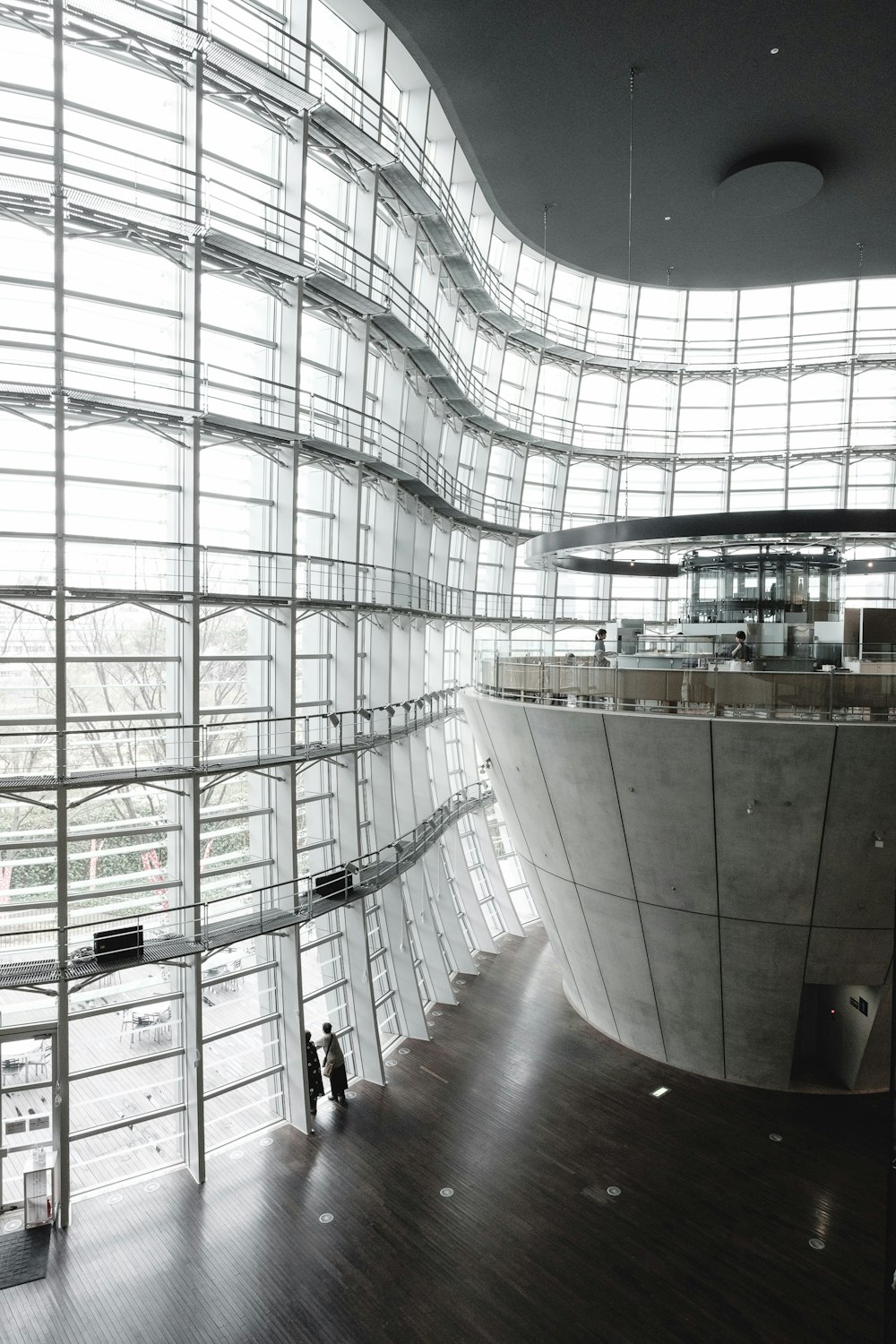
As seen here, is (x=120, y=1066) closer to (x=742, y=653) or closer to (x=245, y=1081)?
(x=245, y=1081)

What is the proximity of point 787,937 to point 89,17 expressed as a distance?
16379 millimetres

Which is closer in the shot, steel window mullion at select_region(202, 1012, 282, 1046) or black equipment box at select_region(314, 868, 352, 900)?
steel window mullion at select_region(202, 1012, 282, 1046)

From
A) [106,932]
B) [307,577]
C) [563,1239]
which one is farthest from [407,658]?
[563,1239]

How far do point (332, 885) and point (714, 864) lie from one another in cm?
640

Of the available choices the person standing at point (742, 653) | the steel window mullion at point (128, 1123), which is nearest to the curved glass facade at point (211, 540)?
the steel window mullion at point (128, 1123)

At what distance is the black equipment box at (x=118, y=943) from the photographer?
1073 cm

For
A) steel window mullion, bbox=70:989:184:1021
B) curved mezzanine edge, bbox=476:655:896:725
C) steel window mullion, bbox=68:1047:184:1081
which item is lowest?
steel window mullion, bbox=68:1047:184:1081

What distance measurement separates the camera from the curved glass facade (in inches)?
428

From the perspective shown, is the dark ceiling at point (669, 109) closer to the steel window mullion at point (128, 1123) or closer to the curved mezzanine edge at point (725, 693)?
the curved mezzanine edge at point (725, 693)

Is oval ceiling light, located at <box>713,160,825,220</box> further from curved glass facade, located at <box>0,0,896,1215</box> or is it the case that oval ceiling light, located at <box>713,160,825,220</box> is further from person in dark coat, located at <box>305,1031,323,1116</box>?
person in dark coat, located at <box>305,1031,323,1116</box>

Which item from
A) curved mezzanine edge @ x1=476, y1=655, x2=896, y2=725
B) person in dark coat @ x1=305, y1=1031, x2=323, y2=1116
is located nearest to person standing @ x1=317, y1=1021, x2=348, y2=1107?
person in dark coat @ x1=305, y1=1031, x2=323, y2=1116

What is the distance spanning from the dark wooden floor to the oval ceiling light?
18.9 meters

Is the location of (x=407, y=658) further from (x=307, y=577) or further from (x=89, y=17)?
(x=89, y=17)

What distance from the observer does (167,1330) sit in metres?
8.73
